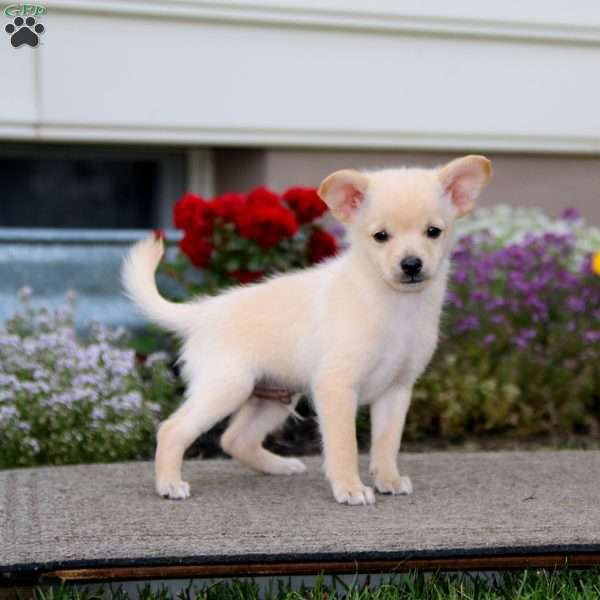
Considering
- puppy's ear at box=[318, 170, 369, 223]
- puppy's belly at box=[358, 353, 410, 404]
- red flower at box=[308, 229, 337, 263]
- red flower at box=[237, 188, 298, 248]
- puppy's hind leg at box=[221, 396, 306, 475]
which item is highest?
puppy's ear at box=[318, 170, 369, 223]

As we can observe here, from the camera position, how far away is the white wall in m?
6.89

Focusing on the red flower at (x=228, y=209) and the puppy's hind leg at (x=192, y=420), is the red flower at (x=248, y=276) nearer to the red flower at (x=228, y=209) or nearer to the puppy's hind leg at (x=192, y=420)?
the red flower at (x=228, y=209)

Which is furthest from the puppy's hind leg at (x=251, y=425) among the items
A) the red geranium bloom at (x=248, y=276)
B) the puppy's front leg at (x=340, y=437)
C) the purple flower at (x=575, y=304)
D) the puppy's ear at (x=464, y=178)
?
the purple flower at (x=575, y=304)

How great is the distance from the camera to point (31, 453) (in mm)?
5082

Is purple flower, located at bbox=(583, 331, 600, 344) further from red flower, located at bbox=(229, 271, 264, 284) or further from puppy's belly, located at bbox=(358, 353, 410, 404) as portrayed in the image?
puppy's belly, located at bbox=(358, 353, 410, 404)

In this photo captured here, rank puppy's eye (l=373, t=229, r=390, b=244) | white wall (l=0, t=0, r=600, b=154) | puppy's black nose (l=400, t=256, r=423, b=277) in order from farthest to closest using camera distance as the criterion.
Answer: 1. white wall (l=0, t=0, r=600, b=154)
2. puppy's eye (l=373, t=229, r=390, b=244)
3. puppy's black nose (l=400, t=256, r=423, b=277)

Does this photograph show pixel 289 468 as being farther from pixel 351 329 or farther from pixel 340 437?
pixel 351 329

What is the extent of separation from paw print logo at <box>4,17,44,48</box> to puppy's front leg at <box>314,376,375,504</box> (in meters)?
3.58

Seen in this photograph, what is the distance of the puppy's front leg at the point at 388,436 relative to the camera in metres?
4.18

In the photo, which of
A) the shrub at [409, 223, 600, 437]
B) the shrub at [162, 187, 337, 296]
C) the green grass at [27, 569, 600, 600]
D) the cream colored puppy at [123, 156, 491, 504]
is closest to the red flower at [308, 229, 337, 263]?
the shrub at [162, 187, 337, 296]

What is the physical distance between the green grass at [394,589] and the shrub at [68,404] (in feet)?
5.47

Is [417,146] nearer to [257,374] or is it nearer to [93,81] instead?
[93,81]

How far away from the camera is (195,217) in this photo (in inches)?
236

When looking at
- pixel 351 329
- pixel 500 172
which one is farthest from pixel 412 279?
pixel 500 172
